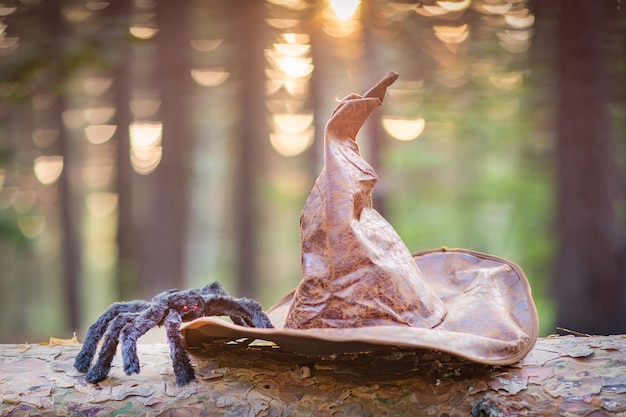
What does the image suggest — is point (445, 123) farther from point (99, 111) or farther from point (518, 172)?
point (99, 111)

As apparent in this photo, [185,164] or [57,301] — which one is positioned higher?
[185,164]

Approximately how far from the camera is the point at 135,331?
1630mm

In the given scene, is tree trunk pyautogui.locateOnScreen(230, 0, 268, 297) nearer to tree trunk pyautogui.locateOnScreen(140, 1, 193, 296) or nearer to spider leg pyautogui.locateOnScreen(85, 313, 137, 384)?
tree trunk pyautogui.locateOnScreen(140, 1, 193, 296)

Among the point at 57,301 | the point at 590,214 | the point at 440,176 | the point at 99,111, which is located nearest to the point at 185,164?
the point at 99,111

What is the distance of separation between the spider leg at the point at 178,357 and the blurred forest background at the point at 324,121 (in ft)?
13.0

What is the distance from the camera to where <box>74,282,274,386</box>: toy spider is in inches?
63.3

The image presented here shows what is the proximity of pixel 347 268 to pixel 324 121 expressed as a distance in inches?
209

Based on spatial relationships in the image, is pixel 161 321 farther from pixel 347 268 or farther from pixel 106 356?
pixel 347 268

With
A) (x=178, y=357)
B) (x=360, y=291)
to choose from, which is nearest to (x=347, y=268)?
(x=360, y=291)

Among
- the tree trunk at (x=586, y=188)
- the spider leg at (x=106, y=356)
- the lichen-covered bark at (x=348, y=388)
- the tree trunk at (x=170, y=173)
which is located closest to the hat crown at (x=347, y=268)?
the lichen-covered bark at (x=348, y=388)

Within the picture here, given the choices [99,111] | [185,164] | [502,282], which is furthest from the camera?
[99,111]

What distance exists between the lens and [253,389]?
1.56m

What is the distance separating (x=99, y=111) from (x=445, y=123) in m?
5.44

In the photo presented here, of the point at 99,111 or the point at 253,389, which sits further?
the point at 99,111
